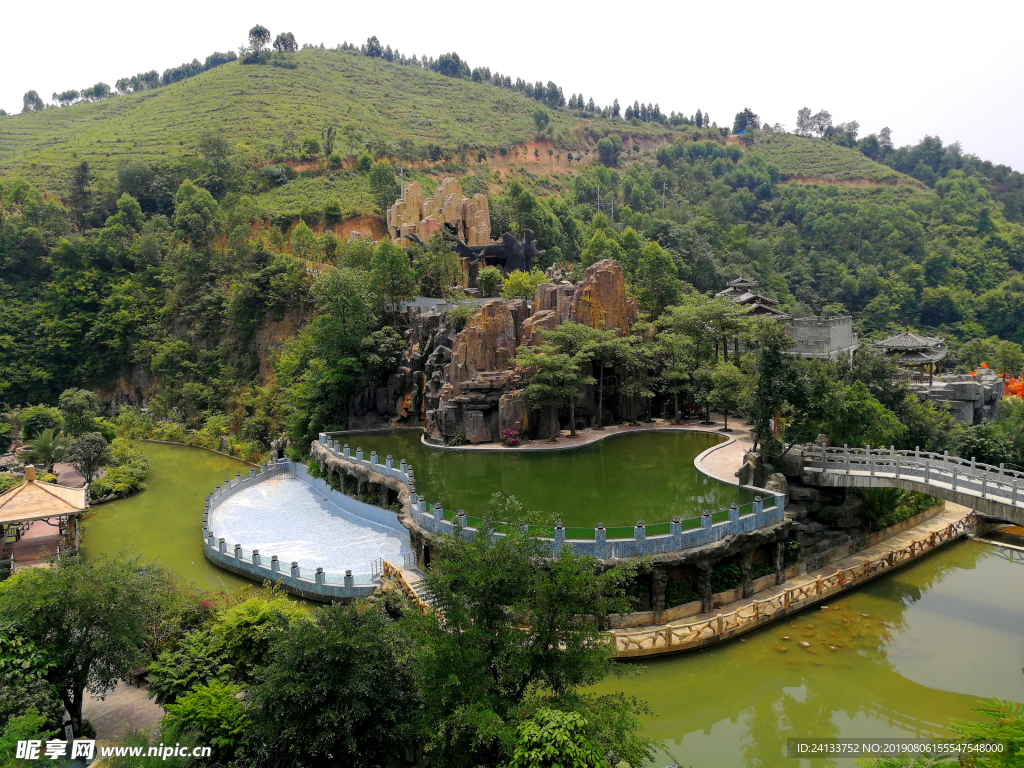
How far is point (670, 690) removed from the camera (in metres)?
13.0

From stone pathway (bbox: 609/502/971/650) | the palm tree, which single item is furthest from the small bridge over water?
the palm tree

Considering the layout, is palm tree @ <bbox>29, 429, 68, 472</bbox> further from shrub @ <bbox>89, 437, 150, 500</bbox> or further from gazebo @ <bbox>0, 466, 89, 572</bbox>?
gazebo @ <bbox>0, 466, 89, 572</bbox>

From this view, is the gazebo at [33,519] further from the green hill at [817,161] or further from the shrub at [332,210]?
the green hill at [817,161]

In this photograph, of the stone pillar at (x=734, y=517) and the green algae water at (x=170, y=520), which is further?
the green algae water at (x=170, y=520)

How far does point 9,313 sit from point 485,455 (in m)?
38.0

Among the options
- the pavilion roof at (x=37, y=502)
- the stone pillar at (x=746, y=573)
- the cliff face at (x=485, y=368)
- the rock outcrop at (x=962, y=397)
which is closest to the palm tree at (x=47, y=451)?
the pavilion roof at (x=37, y=502)

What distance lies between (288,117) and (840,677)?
7552 centimetres

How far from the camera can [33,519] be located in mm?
18094

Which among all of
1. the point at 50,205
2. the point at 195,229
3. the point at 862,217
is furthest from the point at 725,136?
the point at 50,205

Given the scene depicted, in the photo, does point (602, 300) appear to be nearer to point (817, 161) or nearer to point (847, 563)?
point (847, 563)

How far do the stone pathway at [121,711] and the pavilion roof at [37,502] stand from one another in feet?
27.0

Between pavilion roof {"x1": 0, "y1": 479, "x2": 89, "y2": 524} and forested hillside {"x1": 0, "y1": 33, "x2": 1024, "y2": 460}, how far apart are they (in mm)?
11084

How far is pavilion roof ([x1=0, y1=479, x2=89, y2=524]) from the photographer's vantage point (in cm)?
1809

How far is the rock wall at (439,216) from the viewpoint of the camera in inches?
1666
